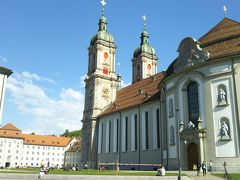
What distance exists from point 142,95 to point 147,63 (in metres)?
22.3

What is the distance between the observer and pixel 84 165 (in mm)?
64312

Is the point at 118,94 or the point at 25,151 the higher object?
the point at 118,94

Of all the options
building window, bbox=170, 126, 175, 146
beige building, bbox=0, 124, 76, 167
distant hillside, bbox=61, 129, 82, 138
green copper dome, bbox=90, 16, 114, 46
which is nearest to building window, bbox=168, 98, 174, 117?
building window, bbox=170, 126, 175, 146

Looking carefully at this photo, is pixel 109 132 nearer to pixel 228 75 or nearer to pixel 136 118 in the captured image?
pixel 136 118

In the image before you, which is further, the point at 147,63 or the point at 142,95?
the point at 147,63

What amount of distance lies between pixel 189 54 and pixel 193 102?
5.75m

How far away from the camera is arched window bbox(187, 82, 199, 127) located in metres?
35.5

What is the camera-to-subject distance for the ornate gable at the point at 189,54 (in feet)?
116

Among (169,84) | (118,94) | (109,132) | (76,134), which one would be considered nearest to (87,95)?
(118,94)

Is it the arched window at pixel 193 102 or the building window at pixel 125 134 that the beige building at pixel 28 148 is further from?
the arched window at pixel 193 102

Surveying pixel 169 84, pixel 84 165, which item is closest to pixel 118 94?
pixel 84 165

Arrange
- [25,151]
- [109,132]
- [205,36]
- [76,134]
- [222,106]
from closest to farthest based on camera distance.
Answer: [222,106] → [205,36] → [109,132] → [25,151] → [76,134]

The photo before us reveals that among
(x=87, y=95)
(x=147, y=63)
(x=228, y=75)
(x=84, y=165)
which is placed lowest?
(x=84, y=165)

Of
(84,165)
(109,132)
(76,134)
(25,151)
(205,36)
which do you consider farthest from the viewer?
(76,134)
